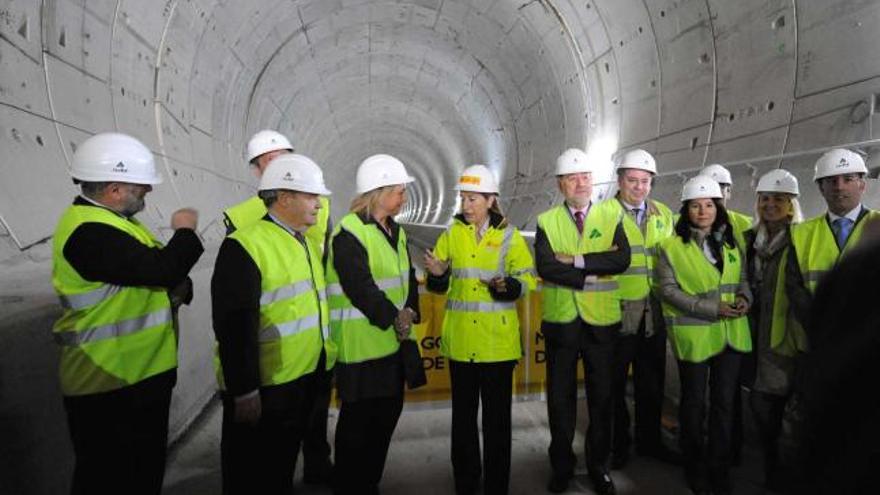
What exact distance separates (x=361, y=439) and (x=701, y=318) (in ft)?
7.30

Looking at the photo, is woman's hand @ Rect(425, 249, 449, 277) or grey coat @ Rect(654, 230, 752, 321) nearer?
woman's hand @ Rect(425, 249, 449, 277)

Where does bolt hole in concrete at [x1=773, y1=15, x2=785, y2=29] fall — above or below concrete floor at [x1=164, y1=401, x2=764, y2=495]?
above

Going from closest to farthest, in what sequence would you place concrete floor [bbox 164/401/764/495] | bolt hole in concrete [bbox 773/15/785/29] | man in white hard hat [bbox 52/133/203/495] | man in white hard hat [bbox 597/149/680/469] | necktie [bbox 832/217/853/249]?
1. man in white hard hat [bbox 52/133/203/495]
2. necktie [bbox 832/217/853/249]
3. concrete floor [bbox 164/401/764/495]
4. man in white hard hat [bbox 597/149/680/469]
5. bolt hole in concrete [bbox 773/15/785/29]

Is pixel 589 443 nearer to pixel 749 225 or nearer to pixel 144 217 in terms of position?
pixel 749 225

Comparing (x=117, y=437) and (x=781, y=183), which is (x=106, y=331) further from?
(x=781, y=183)

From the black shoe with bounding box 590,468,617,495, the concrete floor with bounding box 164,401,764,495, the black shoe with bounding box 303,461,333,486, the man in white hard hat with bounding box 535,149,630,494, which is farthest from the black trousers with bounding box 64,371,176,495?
the black shoe with bounding box 590,468,617,495

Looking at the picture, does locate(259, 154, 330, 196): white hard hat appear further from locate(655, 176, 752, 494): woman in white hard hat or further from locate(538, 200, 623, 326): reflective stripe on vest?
locate(655, 176, 752, 494): woman in white hard hat

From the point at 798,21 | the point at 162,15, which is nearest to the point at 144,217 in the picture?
the point at 162,15

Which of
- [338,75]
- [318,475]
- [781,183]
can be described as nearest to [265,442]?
[318,475]

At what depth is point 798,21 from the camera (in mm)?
4895

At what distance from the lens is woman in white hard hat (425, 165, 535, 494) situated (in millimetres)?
3404

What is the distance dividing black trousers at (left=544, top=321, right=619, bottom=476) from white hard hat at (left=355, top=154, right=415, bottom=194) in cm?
144

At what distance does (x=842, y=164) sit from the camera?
3377 mm

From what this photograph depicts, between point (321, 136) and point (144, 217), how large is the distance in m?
13.8
